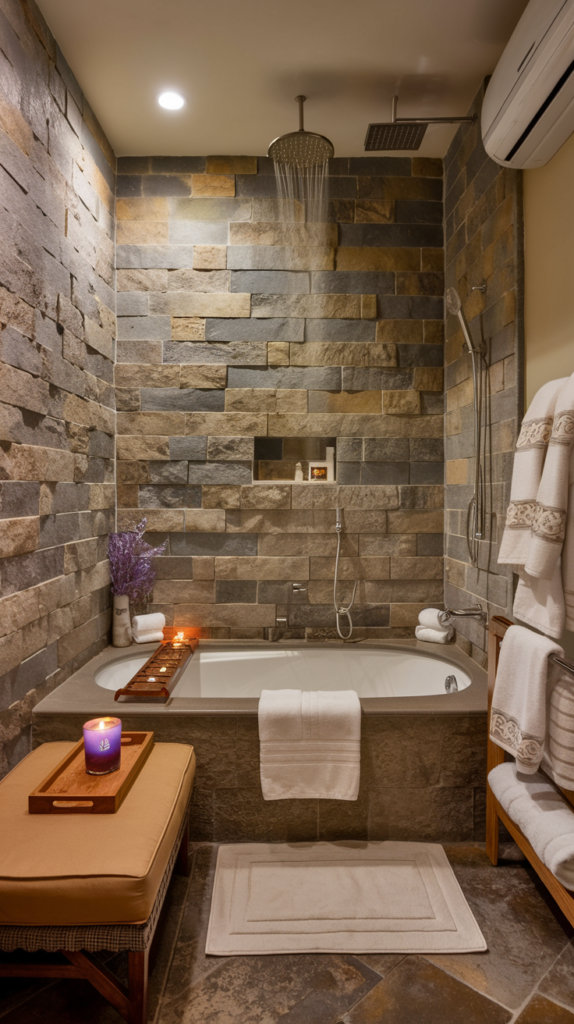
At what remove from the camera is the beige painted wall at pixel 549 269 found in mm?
1874

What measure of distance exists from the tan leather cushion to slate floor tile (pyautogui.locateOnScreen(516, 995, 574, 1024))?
97 centimetres

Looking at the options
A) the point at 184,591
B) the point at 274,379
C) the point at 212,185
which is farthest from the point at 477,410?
the point at 212,185

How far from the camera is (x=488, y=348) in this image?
2439mm

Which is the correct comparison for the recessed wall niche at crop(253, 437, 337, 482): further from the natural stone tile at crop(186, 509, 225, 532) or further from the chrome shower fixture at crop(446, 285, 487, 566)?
the chrome shower fixture at crop(446, 285, 487, 566)

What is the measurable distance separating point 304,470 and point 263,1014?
88.5 inches

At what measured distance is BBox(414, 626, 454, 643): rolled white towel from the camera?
9.34ft

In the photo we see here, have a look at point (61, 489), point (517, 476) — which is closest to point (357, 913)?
point (517, 476)

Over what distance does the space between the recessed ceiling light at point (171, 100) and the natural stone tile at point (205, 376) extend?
1141 mm

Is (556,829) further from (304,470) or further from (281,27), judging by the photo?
(281,27)

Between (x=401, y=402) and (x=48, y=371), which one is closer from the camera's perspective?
(x=48, y=371)

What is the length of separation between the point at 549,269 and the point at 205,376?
1.67 m

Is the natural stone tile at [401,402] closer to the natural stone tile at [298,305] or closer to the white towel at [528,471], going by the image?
the natural stone tile at [298,305]

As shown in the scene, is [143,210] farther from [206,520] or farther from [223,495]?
[206,520]

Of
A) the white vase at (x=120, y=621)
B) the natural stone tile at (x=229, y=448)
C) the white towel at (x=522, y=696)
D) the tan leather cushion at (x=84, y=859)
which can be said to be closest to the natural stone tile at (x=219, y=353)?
the natural stone tile at (x=229, y=448)
